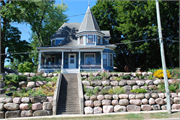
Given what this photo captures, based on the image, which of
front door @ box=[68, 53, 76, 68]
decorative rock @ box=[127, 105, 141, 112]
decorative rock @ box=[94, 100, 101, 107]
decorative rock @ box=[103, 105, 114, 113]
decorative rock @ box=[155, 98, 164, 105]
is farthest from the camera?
front door @ box=[68, 53, 76, 68]

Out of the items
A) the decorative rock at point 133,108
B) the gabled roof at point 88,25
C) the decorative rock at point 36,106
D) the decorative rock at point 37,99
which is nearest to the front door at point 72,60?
the gabled roof at point 88,25

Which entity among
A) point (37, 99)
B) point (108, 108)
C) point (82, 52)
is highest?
point (82, 52)

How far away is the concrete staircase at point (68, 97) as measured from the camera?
443 inches

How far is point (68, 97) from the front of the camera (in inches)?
490

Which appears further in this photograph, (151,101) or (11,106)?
(151,101)

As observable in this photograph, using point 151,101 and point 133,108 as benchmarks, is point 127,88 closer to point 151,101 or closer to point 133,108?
point 133,108

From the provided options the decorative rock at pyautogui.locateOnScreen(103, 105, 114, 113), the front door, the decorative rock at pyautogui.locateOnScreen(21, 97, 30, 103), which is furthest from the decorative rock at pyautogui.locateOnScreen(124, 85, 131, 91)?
the front door

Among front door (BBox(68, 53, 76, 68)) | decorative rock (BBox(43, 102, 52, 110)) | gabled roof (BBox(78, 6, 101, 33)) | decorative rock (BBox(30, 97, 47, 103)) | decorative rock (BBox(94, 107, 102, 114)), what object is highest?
gabled roof (BBox(78, 6, 101, 33))

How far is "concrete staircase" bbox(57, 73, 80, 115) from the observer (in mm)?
11250

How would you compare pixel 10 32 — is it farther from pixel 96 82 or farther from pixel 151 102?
pixel 151 102

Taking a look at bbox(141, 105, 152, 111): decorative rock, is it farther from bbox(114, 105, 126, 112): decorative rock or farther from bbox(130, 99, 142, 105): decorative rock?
bbox(114, 105, 126, 112): decorative rock

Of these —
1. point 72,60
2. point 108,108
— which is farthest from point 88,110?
point 72,60

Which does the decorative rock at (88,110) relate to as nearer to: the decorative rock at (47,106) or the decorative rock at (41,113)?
the decorative rock at (47,106)

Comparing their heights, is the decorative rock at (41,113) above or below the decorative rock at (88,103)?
below
